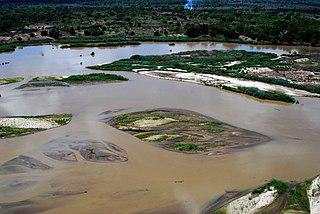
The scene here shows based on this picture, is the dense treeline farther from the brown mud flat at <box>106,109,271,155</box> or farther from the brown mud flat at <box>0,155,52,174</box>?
the brown mud flat at <box>0,155,52,174</box>

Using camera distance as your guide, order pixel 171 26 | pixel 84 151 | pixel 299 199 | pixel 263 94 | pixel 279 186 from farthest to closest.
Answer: pixel 171 26, pixel 263 94, pixel 84 151, pixel 279 186, pixel 299 199

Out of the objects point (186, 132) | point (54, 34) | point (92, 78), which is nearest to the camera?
point (186, 132)

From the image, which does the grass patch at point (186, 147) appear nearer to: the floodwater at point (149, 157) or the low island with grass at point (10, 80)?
the floodwater at point (149, 157)

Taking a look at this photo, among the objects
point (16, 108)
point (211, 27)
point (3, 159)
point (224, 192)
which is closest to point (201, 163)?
point (224, 192)

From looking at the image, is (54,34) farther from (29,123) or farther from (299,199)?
(299,199)

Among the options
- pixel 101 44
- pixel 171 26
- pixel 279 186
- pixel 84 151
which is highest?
pixel 171 26

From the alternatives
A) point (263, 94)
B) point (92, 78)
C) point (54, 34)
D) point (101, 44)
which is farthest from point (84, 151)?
point (54, 34)

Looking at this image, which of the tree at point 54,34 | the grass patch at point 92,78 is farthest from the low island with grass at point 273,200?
the tree at point 54,34
